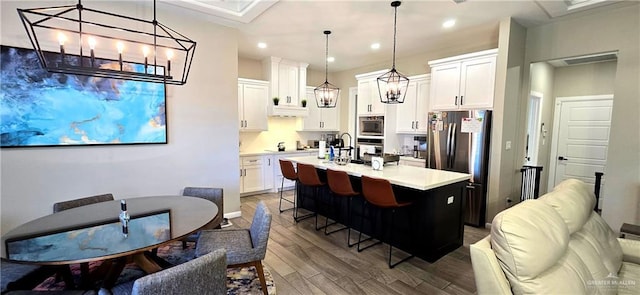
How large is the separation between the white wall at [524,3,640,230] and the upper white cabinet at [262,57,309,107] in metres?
4.50

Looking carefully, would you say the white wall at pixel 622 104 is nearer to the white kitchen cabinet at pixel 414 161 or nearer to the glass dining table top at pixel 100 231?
the white kitchen cabinet at pixel 414 161

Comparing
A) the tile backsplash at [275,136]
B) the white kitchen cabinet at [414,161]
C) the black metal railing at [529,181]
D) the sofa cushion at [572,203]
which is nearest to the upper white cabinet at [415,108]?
the white kitchen cabinet at [414,161]

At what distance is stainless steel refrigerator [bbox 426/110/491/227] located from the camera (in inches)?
150

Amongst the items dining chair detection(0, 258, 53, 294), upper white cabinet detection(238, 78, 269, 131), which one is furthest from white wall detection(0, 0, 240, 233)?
upper white cabinet detection(238, 78, 269, 131)

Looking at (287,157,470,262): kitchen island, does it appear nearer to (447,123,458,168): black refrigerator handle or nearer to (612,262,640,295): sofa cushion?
(447,123,458,168): black refrigerator handle

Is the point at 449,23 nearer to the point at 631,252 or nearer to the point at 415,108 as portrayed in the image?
the point at 415,108

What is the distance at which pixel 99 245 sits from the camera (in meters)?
1.63

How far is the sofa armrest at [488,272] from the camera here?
1.28m

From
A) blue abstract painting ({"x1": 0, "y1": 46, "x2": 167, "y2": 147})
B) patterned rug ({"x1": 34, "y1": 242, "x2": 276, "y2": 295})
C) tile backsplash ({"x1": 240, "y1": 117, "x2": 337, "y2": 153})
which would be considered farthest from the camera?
tile backsplash ({"x1": 240, "y1": 117, "x2": 337, "y2": 153})

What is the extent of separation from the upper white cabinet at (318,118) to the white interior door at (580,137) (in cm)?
450

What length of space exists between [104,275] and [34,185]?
1369 millimetres

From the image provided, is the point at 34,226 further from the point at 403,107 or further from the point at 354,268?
the point at 403,107

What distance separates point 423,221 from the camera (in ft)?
9.45

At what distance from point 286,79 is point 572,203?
503 cm
